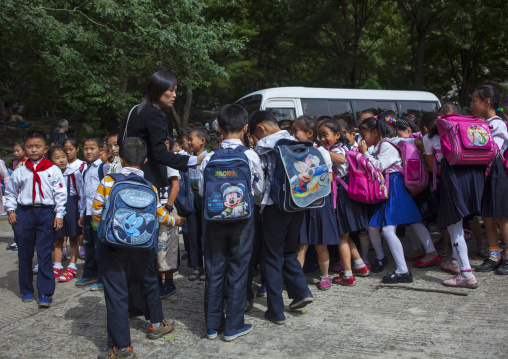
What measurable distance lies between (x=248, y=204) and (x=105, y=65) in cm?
1317

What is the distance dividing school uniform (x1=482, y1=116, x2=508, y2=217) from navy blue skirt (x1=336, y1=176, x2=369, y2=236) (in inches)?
47.6

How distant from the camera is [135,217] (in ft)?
10.8

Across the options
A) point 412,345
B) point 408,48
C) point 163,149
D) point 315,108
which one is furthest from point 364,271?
point 408,48

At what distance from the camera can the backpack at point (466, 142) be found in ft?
14.2

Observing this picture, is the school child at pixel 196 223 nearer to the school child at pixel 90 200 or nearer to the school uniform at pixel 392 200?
the school child at pixel 90 200

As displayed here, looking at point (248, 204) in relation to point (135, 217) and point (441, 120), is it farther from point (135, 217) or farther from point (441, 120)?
point (441, 120)

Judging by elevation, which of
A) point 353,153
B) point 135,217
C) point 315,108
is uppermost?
point 315,108

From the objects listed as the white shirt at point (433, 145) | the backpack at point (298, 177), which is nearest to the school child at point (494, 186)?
the white shirt at point (433, 145)

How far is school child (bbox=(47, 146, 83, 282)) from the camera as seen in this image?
5762mm

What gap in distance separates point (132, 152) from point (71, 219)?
2812mm

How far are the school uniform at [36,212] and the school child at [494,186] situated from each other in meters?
4.53

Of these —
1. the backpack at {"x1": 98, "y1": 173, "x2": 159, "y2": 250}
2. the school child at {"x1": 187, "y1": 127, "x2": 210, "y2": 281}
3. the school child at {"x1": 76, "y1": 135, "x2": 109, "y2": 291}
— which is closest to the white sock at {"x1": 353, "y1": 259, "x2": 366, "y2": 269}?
the school child at {"x1": 187, "y1": 127, "x2": 210, "y2": 281}

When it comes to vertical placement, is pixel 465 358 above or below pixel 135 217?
below

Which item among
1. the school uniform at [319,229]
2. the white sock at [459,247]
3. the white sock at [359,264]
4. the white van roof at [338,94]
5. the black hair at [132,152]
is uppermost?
the white van roof at [338,94]
